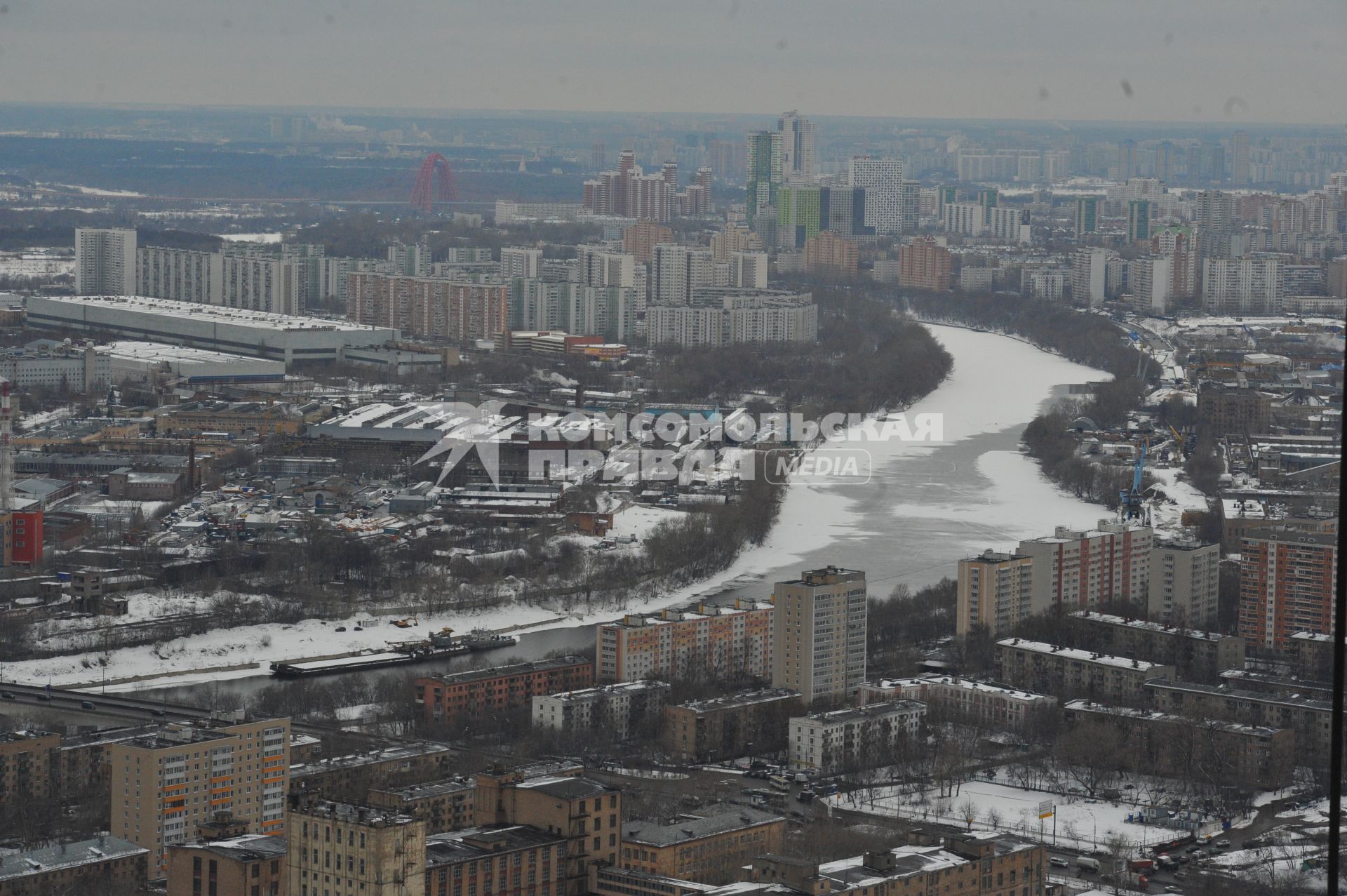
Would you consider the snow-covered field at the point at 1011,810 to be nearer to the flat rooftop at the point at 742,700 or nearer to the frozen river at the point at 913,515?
the flat rooftop at the point at 742,700

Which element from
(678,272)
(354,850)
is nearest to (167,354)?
(678,272)

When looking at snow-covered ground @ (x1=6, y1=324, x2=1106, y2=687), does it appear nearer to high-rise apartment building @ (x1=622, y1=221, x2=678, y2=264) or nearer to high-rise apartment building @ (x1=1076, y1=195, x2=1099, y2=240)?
high-rise apartment building @ (x1=622, y1=221, x2=678, y2=264)

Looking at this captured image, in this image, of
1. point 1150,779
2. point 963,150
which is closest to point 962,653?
point 1150,779

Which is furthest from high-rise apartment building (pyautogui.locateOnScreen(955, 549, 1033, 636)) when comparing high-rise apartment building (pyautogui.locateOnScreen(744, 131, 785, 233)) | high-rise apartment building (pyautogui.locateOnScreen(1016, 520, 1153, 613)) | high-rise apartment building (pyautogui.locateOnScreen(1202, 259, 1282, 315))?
high-rise apartment building (pyautogui.locateOnScreen(744, 131, 785, 233))

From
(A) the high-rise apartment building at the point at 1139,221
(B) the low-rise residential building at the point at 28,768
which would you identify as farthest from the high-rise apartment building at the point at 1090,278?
(B) the low-rise residential building at the point at 28,768

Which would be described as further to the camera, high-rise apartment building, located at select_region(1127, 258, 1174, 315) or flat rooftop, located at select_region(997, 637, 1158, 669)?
high-rise apartment building, located at select_region(1127, 258, 1174, 315)
